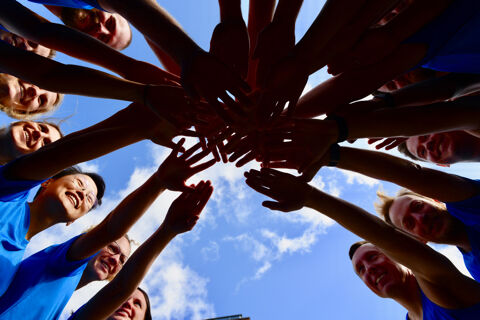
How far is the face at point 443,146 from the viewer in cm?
302

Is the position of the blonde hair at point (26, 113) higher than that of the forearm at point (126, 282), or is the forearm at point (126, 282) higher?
the blonde hair at point (26, 113)

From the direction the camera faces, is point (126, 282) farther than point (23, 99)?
No

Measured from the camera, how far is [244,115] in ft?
6.19

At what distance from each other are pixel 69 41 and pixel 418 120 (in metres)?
2.32

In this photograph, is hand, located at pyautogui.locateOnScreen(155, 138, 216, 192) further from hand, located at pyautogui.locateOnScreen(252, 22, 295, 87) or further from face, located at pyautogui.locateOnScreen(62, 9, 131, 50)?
face, located at pyautogui.locateOnScreen(62, 9, 131, 50)

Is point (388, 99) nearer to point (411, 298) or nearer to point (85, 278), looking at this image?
point (411, 298)

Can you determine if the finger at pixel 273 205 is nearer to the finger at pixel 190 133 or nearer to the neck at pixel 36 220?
the finger at pixel 190 133

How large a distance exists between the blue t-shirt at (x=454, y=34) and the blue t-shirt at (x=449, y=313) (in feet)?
5.61

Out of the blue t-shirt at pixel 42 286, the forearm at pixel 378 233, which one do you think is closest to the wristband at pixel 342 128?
the forearm at pixel 378 233

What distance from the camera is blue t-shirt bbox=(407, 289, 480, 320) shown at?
6.64ft

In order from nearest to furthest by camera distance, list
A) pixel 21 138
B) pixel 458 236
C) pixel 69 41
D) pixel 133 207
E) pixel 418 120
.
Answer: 1. pixel 418 120
2. pixel 69 41
3. pixel 133 207
4. pixel 458 236
5. pixel 21 138

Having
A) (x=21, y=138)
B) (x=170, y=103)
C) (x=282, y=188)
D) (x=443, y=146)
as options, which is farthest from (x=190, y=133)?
Answer: (x=443, y=146)

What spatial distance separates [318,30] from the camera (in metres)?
1.67

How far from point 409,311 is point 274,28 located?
285 centimetres
